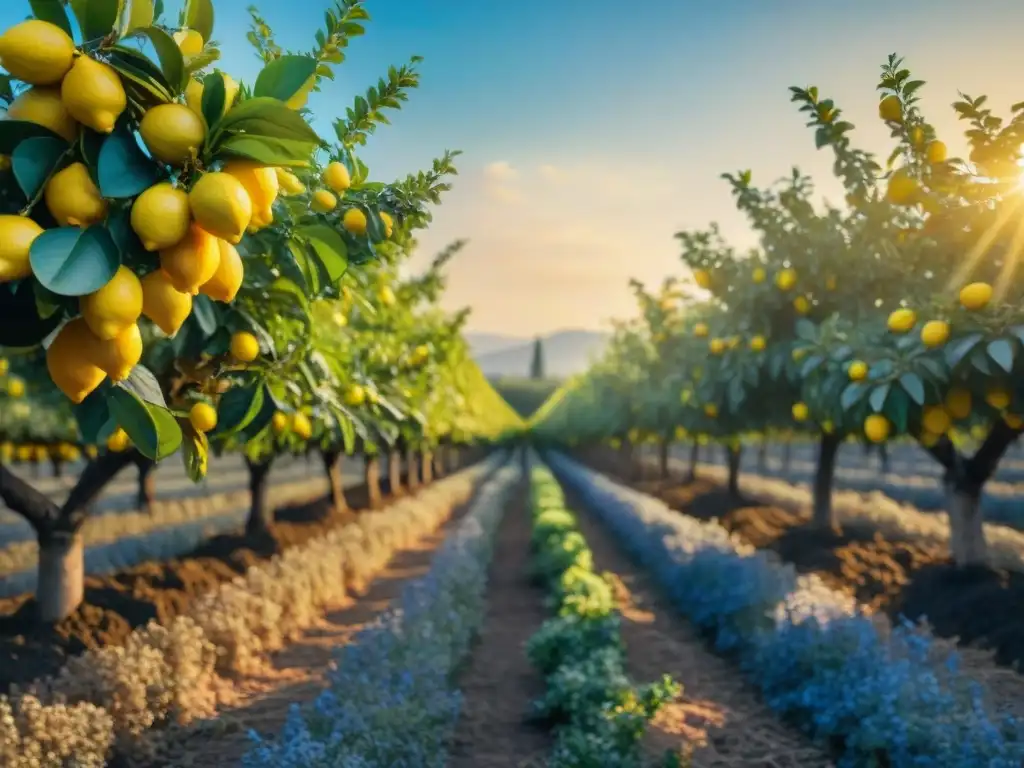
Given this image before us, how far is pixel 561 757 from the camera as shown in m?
4.11

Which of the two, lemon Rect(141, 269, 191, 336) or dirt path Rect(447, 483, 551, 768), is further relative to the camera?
dirt path Rect(447, 483, 551, 768)

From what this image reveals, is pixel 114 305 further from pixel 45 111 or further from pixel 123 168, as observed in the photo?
pixel 45 111

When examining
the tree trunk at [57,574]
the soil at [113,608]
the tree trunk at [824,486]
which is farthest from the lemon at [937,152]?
the tree trunk at [824,486]

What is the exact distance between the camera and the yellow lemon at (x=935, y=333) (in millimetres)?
3549

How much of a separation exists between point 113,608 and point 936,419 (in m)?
6.12

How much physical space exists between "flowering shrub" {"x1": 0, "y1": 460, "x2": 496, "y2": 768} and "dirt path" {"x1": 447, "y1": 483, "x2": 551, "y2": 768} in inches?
73.5

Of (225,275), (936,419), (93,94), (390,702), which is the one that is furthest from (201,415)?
(936,419)

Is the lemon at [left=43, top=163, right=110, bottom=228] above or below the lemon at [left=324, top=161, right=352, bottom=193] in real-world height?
below

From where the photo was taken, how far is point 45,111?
122 cm

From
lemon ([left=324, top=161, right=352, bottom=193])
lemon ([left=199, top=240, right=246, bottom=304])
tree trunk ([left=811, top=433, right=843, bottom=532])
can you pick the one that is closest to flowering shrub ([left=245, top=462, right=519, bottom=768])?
lemon ([left=324, top=161, right=352, bottom=193])

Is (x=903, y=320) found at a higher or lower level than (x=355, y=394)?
higher

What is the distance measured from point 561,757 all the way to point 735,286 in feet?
13.8

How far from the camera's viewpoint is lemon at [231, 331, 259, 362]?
2.12 metres

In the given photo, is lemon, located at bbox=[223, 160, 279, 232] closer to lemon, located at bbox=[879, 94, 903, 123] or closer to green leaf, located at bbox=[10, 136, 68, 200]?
green leaf, located at bbox=[10, 136, 68, 200]
